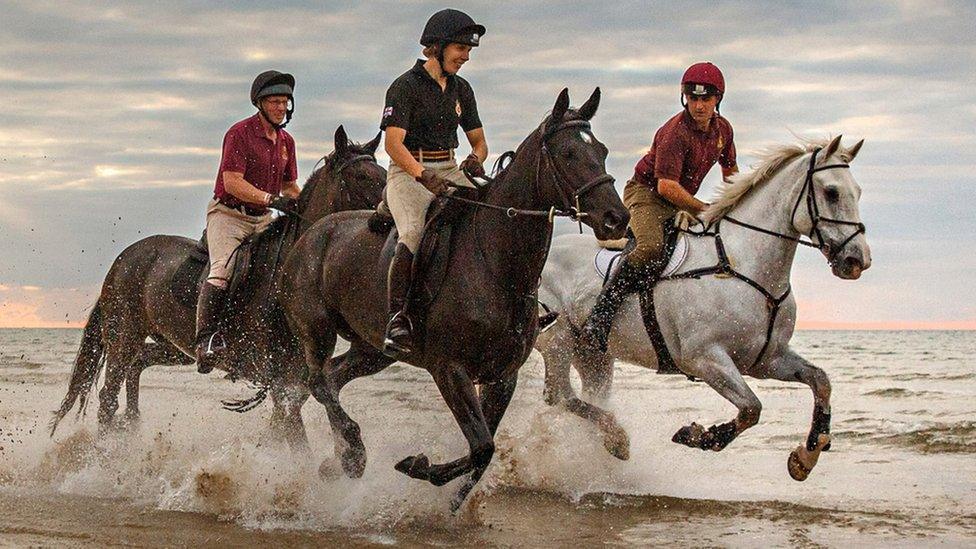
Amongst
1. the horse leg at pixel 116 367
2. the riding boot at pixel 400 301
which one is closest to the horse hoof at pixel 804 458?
the riding boot at pixel 400 301

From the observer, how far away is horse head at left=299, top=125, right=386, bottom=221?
938 centimetres

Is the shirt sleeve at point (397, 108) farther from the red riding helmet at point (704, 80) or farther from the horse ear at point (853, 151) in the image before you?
the horse ear at point (853, 151)

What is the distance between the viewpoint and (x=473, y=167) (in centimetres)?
733

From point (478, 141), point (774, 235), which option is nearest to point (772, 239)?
point (774, 235)

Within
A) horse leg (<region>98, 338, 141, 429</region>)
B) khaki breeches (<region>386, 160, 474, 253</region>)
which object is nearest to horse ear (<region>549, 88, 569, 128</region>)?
khaki breeches (<region>386, 160, 474, 253</region>)

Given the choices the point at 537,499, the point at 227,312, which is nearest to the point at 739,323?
the point at 537,499

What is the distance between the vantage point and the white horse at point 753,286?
8.27 m

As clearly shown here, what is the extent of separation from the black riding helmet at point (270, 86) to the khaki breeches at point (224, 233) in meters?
0.81

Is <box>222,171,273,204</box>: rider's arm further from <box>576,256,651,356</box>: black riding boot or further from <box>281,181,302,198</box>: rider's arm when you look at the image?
<box>576,256,651,356</box>: black riding boot

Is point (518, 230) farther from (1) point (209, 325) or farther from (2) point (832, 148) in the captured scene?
(1) point (209, 325)

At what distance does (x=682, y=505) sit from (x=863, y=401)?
1184 centimetres

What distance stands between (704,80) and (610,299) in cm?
184

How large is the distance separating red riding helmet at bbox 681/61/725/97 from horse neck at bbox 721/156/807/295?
2.77 ft

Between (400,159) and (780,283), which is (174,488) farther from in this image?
(780,283)
